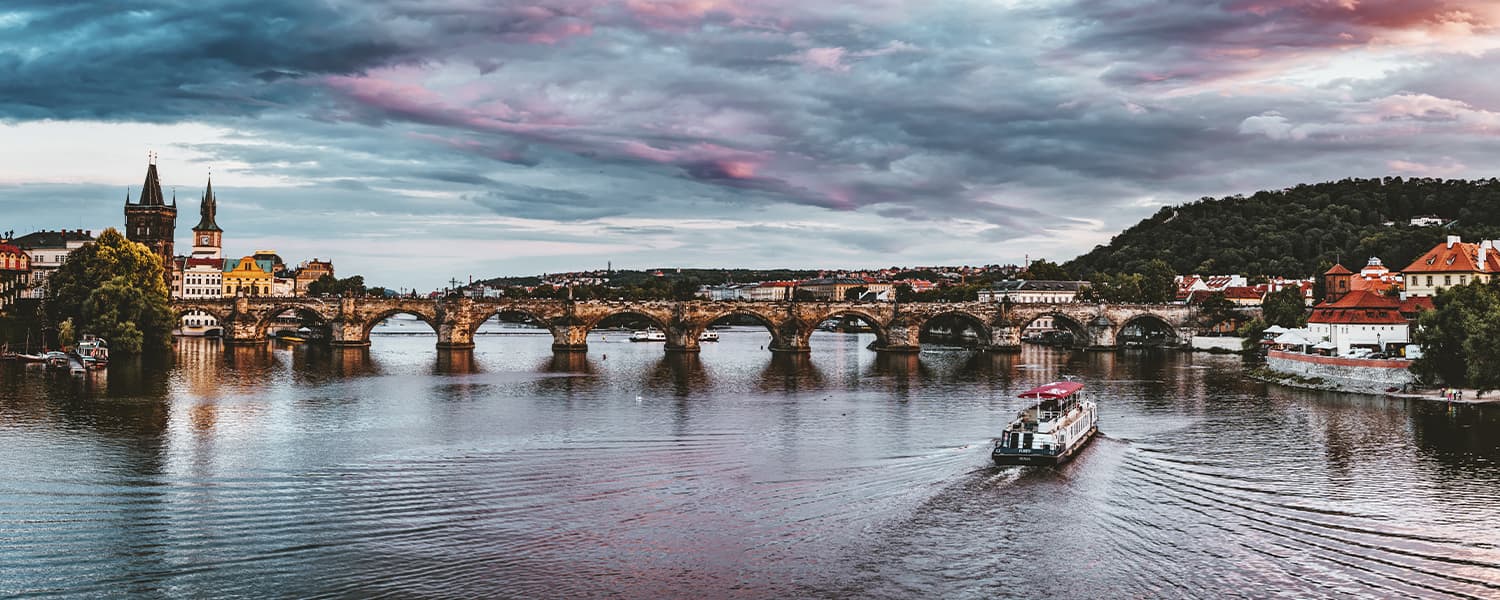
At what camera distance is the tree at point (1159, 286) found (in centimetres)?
12031

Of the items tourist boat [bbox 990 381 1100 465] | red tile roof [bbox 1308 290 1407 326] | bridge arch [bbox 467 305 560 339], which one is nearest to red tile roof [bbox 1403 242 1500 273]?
red tile roof [bbox 1308 290 1407 326]

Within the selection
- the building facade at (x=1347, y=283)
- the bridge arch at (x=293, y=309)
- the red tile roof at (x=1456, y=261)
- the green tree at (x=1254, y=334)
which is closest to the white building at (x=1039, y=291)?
the green tree at (x=1254, y=334)

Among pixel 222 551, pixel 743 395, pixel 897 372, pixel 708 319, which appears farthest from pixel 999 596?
pixel 708 319

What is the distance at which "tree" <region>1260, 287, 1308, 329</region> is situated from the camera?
8025cm

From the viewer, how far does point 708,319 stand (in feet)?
291

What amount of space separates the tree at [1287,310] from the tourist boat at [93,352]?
258ft

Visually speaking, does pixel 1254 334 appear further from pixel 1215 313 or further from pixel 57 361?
pixel 57 361

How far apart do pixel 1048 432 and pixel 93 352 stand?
59.7 m

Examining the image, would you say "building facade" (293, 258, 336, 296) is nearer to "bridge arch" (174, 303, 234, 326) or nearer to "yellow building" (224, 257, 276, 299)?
"yellow building" (224, 257, 276, 299)

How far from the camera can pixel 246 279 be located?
446ft

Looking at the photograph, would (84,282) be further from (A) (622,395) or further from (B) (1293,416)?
(B) (1293,416)

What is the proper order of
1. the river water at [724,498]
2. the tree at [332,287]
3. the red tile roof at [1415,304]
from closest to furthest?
the river water at [724,498], the red tile roof at [1415,304], the tree at [332,287]

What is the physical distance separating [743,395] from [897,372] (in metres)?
19.0

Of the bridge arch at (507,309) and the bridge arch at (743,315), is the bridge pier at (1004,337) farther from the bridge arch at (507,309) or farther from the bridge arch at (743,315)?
the bridge arch at (507,309)
